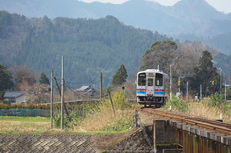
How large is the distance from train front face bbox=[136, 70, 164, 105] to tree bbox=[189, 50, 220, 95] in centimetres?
4808

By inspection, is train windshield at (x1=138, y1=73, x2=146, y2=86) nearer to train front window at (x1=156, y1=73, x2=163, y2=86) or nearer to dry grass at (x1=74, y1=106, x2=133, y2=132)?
train front window at (x1=156, y1=73, x2=163, y2=86)

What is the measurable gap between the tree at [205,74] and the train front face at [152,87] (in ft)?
158

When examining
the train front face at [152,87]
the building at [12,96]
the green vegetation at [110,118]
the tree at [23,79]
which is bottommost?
the building at [12,96]

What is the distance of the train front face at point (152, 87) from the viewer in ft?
91.9

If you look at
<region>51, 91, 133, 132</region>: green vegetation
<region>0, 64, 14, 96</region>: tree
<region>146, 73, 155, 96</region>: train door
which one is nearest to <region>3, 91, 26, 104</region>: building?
<region>0, 64, 14, 96</region>: tree

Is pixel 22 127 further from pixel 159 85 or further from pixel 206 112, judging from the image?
pixel 206 112

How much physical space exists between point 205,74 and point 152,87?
49.4 m

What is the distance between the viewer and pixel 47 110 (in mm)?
56125

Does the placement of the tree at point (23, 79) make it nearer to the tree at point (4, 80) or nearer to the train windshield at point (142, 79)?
the tree at point (4, 80)

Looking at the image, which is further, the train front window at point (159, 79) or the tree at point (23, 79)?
the tree at point (23, 79)

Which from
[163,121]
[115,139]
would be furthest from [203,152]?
[115,139]

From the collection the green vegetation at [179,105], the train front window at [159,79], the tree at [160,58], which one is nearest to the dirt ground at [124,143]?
the green vegetation at [179,105]

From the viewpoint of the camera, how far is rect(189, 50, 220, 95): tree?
74.4 metres

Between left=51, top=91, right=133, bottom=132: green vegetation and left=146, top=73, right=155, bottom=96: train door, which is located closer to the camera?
left=51, top=91, right=133, bottom=132: green vegetation
